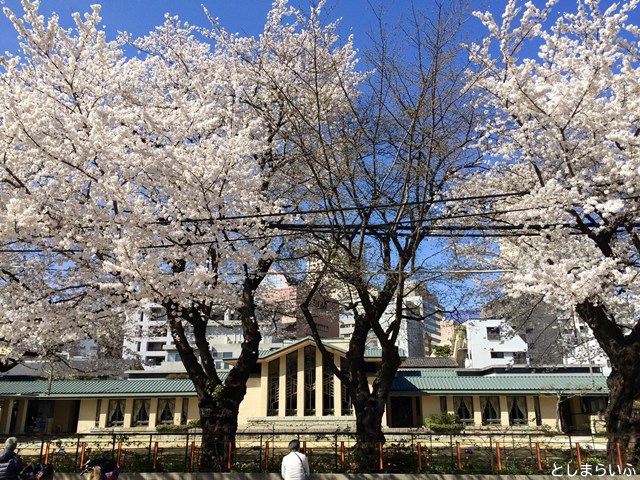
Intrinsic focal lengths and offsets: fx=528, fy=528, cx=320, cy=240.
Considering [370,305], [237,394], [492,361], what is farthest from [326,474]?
[492,361]

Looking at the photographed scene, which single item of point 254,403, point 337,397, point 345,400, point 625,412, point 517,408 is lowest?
point 517,408

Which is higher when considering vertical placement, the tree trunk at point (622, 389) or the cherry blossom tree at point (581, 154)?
the cherry blossom tree at point (581, 154)

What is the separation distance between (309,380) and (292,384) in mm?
1060

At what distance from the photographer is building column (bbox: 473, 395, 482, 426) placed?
31344mm

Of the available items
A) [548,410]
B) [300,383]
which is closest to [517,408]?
[548,410]

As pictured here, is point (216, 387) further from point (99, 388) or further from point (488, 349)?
point (488, 349)

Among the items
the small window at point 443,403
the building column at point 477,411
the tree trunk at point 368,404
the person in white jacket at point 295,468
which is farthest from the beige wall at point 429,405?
the person in white jacket at point 295,468

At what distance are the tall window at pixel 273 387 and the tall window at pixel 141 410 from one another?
303 inches

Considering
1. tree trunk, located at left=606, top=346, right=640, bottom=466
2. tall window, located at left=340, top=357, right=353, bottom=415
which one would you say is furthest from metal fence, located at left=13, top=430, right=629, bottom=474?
tall window, located at left=340, top=357, right=353, bottom=415

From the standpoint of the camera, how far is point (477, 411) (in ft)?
104

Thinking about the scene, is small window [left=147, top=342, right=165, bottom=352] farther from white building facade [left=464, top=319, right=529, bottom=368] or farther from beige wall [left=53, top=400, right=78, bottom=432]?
white building facade [left=464, top=319, right=529, bottom=368]

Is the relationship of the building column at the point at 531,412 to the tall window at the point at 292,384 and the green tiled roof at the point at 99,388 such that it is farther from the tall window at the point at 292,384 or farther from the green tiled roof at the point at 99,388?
the green tiled roof at the point at 99,388

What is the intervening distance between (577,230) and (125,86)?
12.7m

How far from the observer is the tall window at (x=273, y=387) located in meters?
31.7
